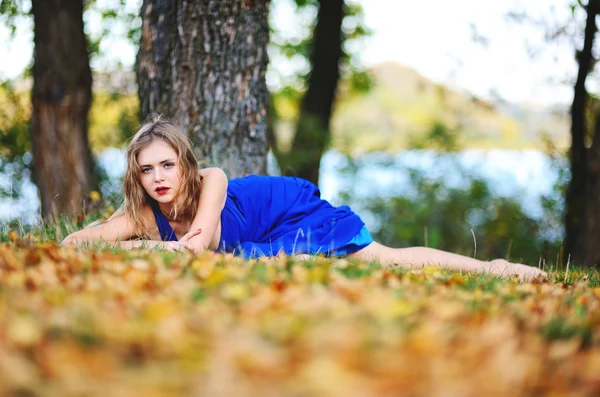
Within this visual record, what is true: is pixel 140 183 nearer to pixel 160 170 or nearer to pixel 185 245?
pixel 160 170

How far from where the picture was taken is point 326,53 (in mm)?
9812

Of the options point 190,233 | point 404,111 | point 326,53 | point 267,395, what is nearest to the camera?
point 267,395

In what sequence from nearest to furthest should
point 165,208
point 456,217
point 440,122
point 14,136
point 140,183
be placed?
point 140,183 < point 165,208 < point 14,136 < point 456,217 < point 440,122

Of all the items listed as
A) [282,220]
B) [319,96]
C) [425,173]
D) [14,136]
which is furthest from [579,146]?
[14,136]

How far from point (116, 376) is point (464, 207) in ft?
28.1

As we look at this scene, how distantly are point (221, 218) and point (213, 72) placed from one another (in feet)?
4.44

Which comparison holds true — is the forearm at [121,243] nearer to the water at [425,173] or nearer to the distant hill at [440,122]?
the water at [425,173]

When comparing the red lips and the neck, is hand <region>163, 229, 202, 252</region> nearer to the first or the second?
the red lips

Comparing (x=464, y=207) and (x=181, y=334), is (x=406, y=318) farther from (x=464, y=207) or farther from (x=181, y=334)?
(x=464, y=207)

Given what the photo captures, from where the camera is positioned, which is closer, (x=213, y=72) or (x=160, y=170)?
(x=160, y=170)

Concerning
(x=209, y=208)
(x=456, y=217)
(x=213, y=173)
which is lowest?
(x=456, y=217)

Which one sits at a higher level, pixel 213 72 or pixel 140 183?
Result: pixel 213 72

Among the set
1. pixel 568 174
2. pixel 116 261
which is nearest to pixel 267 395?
pixel 116 261

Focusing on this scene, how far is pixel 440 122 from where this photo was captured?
1007 cm
